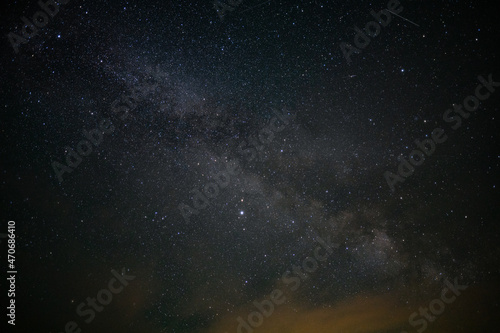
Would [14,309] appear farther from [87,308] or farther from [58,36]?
[58,36]

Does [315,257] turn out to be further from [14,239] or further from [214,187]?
[14,239]

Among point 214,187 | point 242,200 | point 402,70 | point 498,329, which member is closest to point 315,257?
point 242,200

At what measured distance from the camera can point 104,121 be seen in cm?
453

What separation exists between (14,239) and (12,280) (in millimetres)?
995

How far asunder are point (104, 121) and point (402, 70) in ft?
19.9

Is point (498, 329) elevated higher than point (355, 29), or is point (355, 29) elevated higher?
point (355, 29)

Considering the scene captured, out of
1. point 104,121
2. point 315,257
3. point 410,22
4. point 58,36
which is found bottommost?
point 315,257

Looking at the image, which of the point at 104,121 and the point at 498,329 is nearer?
the point at 104,121

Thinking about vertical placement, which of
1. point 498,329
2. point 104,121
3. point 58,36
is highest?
point 58,36

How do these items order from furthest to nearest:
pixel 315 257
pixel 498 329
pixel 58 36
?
1. pixel 498 329
2. pixel 315 257
3. pixel 58 36

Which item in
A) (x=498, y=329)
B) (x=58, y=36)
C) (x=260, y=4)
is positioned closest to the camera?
(x=58, y=36)

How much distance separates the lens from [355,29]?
14.9 feet

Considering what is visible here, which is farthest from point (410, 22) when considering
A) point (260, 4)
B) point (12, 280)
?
point (12, 280)

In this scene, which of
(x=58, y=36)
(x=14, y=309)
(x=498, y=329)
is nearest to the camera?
(x=58, y=36)
